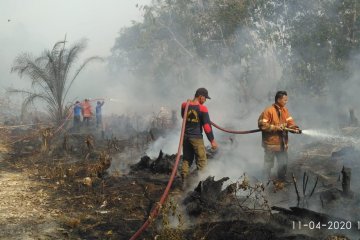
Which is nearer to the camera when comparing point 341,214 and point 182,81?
point 341,214

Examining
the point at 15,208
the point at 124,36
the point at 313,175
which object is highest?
the point at 124,36

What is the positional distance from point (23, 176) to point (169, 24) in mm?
19736

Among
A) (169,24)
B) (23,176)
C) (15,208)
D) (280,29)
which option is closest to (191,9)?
(169,24)

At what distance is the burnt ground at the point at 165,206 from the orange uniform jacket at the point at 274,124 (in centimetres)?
67

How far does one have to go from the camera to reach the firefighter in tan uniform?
6070 mm

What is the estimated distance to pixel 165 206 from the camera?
14.8 ft

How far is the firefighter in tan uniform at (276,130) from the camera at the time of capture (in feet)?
19.9

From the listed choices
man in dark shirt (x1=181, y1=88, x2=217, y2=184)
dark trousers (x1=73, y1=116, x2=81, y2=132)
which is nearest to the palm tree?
dark trousers (x1=73, y1=116, x2=81, y2=132)

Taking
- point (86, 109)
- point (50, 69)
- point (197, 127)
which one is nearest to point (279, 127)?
point (197, 127)

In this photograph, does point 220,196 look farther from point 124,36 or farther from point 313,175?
point 124,36

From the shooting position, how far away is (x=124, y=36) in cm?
3753

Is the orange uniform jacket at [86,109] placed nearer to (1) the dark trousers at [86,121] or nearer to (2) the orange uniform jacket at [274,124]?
(1) the dark trousers at [86,121]

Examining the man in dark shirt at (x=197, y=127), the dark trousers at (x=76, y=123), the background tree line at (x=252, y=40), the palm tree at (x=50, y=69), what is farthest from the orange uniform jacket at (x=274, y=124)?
the dark trousers at (x=76, y=123)

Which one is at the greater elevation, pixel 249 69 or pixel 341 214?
pixel 249 69
